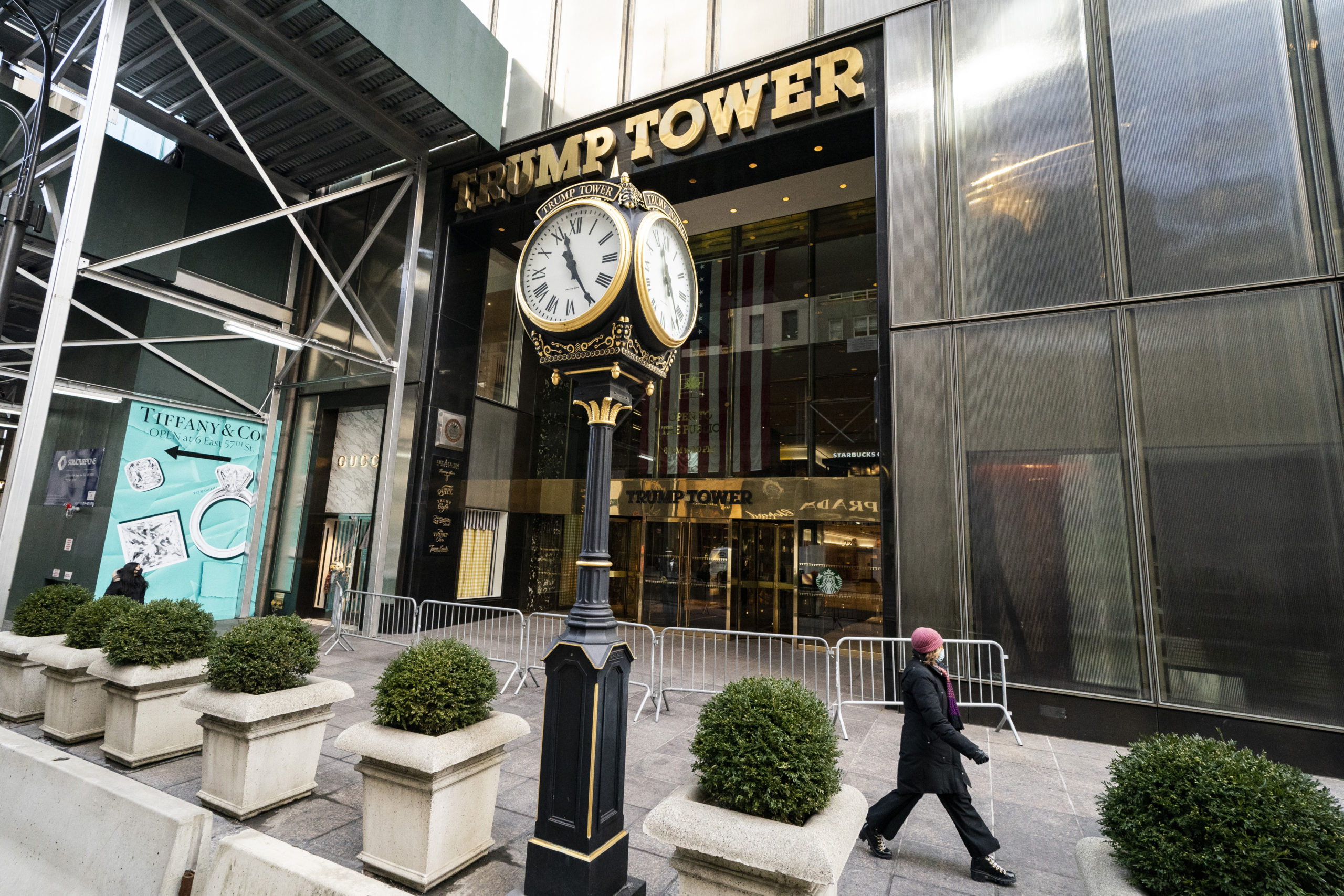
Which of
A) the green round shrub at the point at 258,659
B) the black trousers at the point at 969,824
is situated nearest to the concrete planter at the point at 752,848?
the black trousers at the point at 969,824

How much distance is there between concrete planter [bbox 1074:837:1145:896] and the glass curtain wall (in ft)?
18.3

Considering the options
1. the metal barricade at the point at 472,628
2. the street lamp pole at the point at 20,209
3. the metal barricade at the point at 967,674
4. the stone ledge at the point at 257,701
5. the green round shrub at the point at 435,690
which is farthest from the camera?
the metal barricade at the point at 472,628

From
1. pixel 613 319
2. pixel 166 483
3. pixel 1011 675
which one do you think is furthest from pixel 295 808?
pixel 166 483

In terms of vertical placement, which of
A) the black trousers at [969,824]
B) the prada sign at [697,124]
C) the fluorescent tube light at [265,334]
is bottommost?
the black trousers at [969,824]

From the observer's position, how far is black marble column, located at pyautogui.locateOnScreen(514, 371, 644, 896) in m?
3.35

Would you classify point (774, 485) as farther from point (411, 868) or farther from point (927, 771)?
point (411, 868)

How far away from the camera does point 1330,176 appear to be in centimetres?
687

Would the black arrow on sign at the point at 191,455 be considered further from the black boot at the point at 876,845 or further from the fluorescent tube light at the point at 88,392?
the black boot at the point at 876,845

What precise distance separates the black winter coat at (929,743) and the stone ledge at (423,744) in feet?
8.84

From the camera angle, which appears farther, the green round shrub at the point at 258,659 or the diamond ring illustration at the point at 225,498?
the diamond ring illustration at the point at 225,498

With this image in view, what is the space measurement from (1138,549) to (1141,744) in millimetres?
5650

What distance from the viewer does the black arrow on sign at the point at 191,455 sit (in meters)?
13.2

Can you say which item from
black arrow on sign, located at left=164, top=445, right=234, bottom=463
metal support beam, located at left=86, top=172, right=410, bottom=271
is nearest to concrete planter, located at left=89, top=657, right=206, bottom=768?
metal support beam, located at left=86, top=172, right=410, bottom=271

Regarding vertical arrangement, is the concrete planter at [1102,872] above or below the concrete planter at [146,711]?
above
